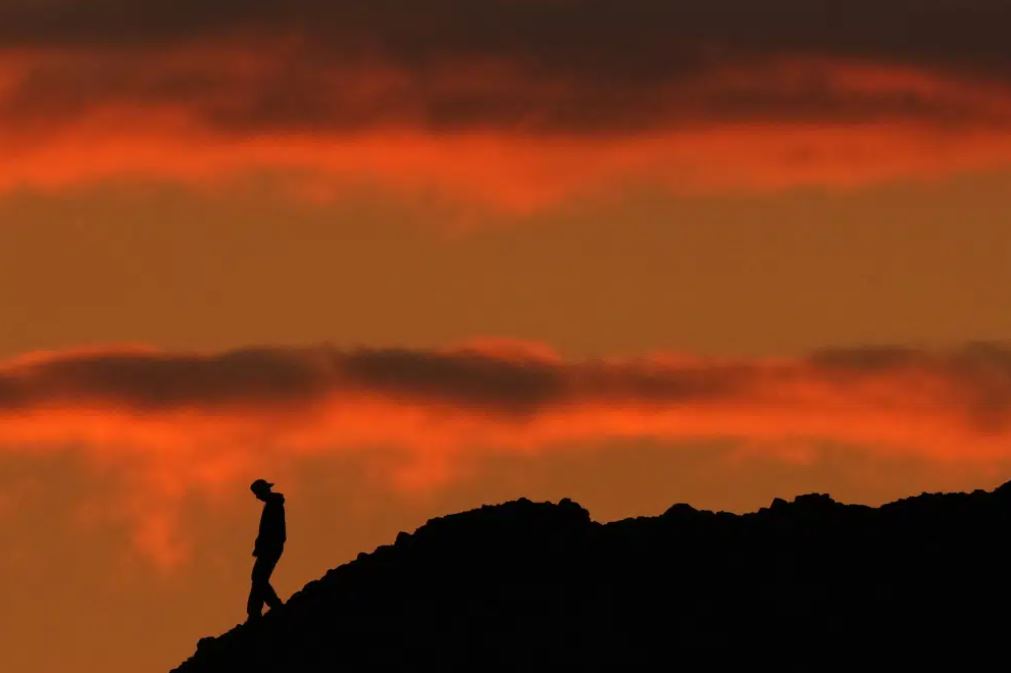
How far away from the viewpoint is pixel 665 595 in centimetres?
10419

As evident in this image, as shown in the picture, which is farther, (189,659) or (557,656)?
(189,659)

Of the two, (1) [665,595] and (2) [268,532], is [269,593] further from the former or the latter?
(1) [665,595]

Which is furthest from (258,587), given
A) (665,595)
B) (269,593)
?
(665,595)

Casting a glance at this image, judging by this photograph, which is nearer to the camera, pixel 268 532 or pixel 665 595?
pixel 665 595

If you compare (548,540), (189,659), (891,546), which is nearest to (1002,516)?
(891,546)

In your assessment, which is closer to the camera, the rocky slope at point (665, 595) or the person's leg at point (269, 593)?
the rocky slope at point (665, 595)

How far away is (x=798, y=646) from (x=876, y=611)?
1.77 meters

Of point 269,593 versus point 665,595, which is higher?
point 269,593

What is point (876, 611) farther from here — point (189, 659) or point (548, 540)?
point (189, 659)

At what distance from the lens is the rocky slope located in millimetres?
101688

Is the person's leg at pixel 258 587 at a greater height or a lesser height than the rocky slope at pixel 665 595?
greater

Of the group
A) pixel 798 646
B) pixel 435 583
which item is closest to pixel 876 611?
pixel 798 646

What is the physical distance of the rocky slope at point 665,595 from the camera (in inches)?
4003

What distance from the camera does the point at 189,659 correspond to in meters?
109
